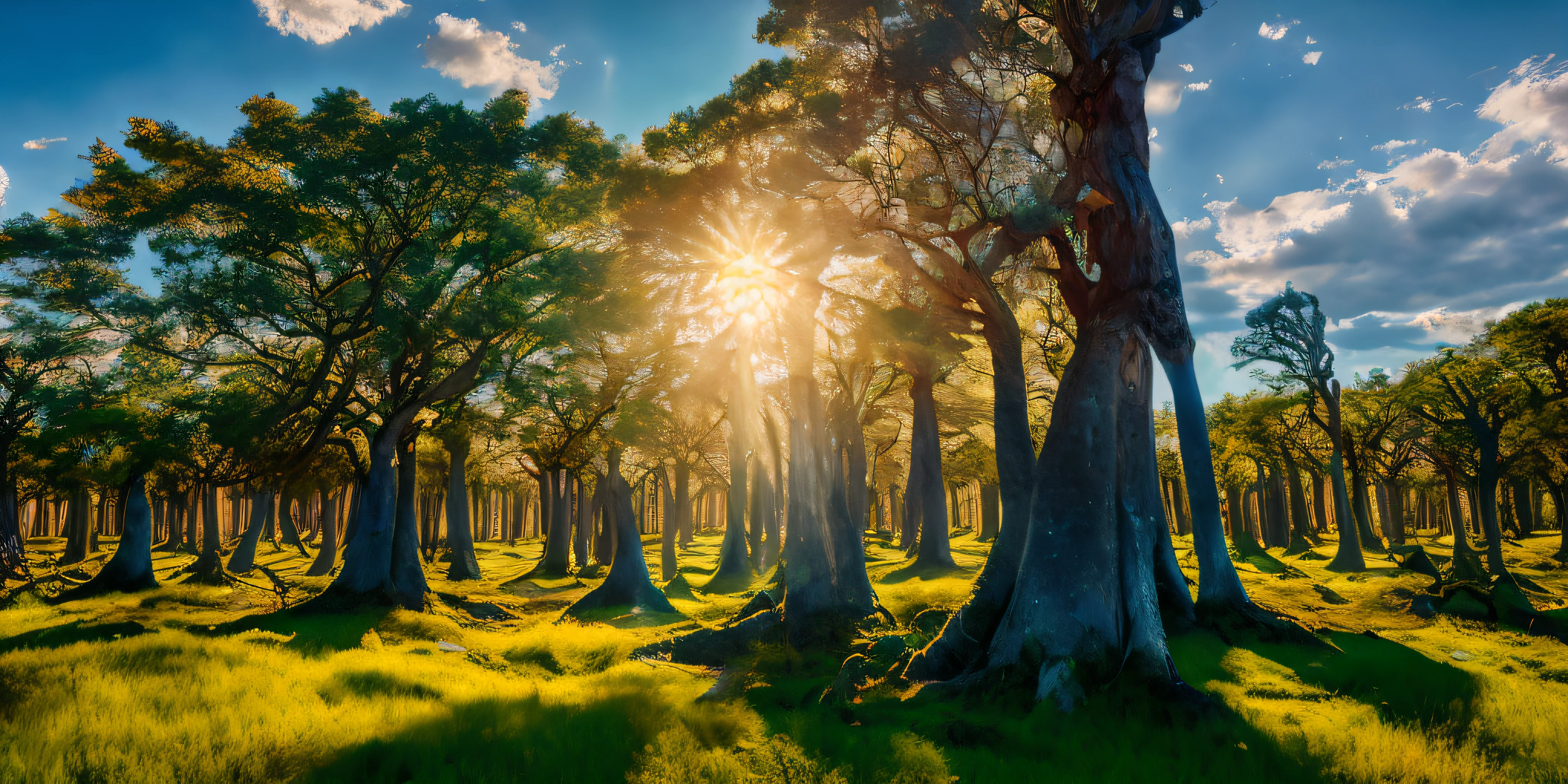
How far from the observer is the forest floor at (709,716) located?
6.04 meters

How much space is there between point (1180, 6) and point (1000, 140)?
11.8 ft

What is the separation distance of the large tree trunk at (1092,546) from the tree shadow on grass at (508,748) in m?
5.00

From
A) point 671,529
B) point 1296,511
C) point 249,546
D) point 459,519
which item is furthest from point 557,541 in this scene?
point 1296,511

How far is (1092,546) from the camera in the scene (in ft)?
29.3

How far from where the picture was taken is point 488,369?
18.3m

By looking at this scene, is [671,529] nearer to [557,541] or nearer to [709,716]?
[557,541]

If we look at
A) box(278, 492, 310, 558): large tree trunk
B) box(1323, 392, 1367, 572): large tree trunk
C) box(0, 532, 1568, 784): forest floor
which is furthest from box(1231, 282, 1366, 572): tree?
box(278, 492, 310, 558): large tree trunk

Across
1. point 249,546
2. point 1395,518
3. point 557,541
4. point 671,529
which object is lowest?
point 1395,518

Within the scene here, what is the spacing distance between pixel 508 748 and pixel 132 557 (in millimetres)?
21783

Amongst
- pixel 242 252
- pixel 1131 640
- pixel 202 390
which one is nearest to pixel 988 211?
pixel 1131 640

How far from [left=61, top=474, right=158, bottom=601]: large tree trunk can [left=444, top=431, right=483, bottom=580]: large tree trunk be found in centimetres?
881

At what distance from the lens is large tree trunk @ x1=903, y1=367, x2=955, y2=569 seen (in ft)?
73.6

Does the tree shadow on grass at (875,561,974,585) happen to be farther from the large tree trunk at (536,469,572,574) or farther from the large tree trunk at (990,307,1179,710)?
the large tree trunk at (536,469,572,574)

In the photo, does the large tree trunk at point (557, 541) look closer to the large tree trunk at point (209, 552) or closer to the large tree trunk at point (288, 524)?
the large tree trunk at point (209, 552)
